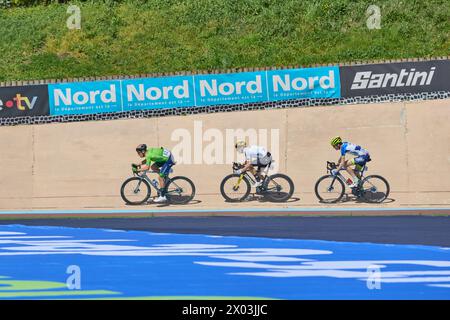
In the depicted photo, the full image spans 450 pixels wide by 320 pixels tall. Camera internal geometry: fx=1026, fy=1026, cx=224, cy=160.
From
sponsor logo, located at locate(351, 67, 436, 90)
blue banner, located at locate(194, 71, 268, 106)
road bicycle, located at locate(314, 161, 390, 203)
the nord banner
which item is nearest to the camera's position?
road bicycle, located at locate(314, 161, 390, 203)

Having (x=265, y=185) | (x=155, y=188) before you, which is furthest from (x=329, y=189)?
(x=155, y=188)

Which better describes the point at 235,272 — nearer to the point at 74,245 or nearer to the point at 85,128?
the point at 74,245

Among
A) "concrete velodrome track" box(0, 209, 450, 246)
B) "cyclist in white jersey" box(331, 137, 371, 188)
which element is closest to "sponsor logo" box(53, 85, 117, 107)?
"concrete velodrome track" box(0, 209, 450, 246)

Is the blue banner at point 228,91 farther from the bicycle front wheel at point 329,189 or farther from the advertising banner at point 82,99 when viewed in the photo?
the bicycle front wheel at point 329,189

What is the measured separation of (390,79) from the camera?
30234 mm

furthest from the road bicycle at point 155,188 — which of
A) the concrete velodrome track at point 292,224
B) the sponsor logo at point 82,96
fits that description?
the sponsor logo at point 82,96

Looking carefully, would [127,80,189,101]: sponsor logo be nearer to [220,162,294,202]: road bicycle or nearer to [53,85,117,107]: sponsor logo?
[53,85,117,107]: sponsor logo

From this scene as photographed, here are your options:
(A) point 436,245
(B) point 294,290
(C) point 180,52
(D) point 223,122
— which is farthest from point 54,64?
(B) point 294,290

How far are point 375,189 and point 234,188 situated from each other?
12.3 ft

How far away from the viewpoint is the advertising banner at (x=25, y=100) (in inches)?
1233

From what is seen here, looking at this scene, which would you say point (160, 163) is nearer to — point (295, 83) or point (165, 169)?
point (165, 169)

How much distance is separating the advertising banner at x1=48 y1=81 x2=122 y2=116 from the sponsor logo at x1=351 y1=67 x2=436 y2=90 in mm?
7260

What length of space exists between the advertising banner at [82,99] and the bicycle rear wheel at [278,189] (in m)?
6.22

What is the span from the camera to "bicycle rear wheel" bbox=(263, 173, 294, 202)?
2744 cm
